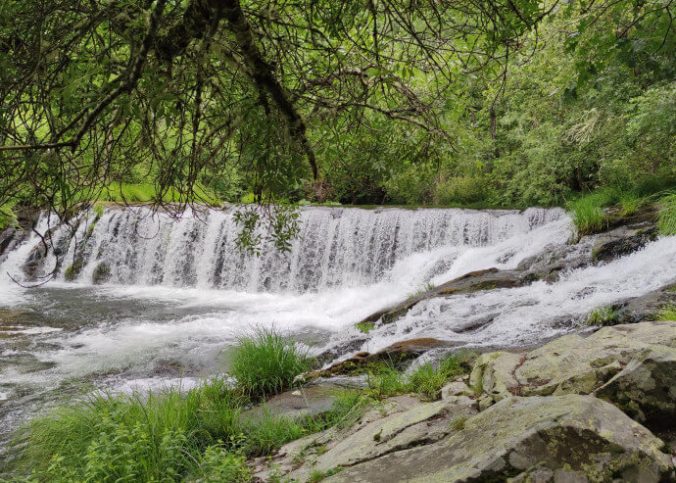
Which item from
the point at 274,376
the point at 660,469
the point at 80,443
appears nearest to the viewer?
the point at 660,469

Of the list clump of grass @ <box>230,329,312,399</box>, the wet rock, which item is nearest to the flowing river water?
the wet rock

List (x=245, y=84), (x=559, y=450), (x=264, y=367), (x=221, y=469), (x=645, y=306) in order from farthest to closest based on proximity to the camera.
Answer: (x=645, y=306) → (x=264, y=367) → (x=221, y=469) → (x=245, y=84) → (x=559, y=450)

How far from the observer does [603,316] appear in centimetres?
645

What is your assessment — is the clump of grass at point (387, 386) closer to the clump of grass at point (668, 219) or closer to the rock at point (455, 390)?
the rock at point (455, 390)

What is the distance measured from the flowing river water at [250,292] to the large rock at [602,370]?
2.00 meters

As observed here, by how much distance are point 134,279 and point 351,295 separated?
6.60 m

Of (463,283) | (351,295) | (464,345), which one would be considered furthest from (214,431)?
(351,295)

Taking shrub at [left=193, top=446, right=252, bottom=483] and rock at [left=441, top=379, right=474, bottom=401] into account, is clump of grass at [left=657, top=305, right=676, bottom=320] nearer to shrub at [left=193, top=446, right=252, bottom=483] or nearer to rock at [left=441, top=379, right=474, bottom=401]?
rock at [left=441, top=379, right=474, bottom=401]

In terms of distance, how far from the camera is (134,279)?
1559 centimetres

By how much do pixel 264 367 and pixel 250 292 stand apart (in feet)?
28.8

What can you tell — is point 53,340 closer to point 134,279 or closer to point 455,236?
point 134,279

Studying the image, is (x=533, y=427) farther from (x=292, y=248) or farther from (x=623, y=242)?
(x=292, y=248)

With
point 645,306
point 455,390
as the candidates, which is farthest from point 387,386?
point 645,306

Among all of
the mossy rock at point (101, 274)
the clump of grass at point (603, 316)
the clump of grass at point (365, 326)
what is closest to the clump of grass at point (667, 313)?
the clump of grass at point (603, 316)
